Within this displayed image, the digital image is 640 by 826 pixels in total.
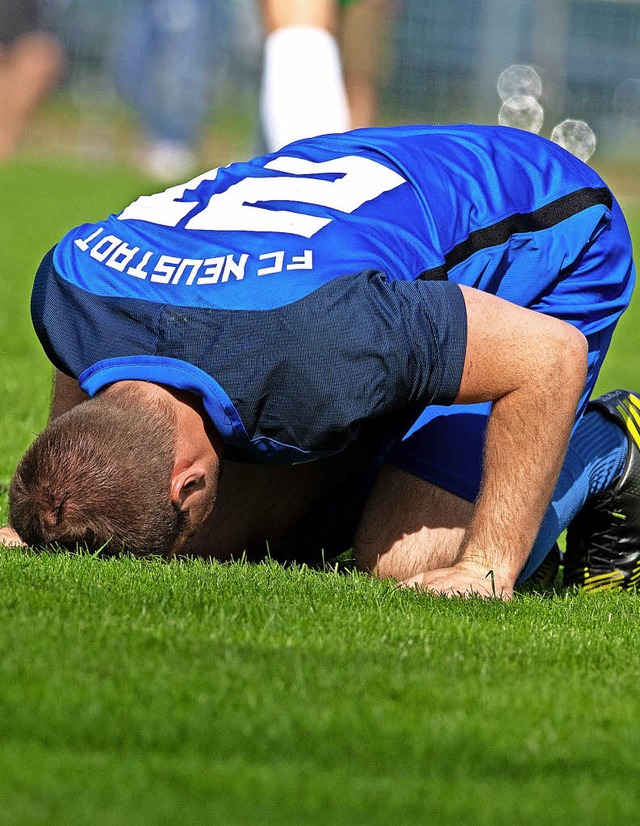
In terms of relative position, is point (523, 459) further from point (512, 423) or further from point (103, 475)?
point (103, 475)

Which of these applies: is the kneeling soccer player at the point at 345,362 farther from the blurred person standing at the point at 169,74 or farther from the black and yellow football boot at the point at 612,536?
the blurred person standing at the point at 169,74

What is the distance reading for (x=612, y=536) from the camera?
405cm

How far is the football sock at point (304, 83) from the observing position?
514 cm

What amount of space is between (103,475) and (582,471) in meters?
1.43

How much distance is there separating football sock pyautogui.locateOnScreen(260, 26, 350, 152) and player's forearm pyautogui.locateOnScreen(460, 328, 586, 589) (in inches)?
80.2

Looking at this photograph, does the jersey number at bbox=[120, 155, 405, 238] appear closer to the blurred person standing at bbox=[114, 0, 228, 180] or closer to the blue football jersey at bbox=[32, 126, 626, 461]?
the blue football jersey at bbox=[32, 126, 626, 461]

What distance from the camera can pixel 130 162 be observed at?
2302 centimetres

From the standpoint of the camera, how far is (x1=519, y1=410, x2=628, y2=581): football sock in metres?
3.80

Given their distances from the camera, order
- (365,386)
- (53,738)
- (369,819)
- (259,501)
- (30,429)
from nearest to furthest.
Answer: (369,819), (53,738), (365,386), (259,501), (30,429)

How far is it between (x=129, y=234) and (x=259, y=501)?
853 mm

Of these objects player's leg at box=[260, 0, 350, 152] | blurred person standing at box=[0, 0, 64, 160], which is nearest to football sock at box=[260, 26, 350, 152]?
player's leg at box=[260, 0, 350, 152]

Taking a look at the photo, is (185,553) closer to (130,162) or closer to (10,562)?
(10,562)

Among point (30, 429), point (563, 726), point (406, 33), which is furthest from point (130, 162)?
point (563, 726)

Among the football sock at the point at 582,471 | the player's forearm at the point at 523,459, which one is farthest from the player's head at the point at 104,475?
the football sock at the point at 582,471
